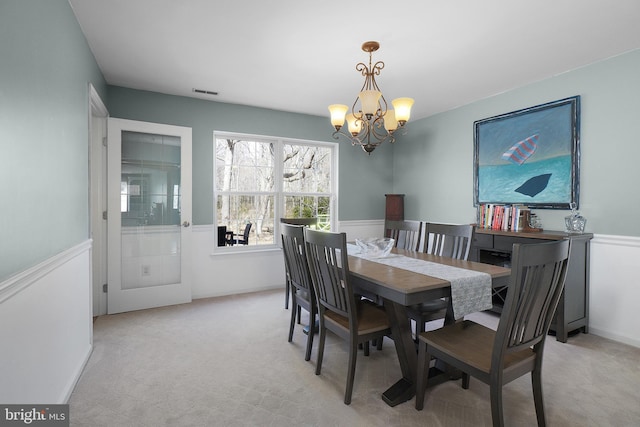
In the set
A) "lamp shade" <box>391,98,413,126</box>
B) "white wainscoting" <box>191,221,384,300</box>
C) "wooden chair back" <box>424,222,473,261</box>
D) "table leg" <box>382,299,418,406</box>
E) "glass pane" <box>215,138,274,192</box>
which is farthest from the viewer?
"glass pane" <box>215,138,274,192</box>

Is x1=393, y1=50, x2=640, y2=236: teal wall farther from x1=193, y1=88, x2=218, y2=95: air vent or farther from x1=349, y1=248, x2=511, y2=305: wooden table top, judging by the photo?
x1=193, y1=88, x2=218, y2=95: air vent

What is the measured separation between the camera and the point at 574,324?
2922mm

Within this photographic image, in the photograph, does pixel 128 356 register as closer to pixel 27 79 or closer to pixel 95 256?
pixel 95 256

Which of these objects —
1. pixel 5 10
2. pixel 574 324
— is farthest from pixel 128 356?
pixel 574 324

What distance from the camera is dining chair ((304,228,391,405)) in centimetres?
191

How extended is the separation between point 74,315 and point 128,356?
0.57 m

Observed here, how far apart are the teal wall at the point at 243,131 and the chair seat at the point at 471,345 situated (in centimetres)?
312

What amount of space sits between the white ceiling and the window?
915 millimetres

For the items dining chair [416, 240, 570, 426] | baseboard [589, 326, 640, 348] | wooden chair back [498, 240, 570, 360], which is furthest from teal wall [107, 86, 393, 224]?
wooden chair back [498, 240, 570, 360]

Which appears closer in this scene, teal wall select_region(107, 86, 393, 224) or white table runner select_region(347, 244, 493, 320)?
white table runner select_region(347, 244, 493, 320)

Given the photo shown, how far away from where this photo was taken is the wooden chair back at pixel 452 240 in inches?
103

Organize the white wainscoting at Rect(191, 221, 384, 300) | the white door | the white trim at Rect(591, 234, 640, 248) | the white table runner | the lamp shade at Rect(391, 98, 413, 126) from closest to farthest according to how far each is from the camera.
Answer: the white table runner < the lamp shade at Rect(391, 98, 413, 126) < the white trim at Rect(591, 234, 640, 248) < the white door < the white wainscoting at Rect(191, 221, 384, 300)

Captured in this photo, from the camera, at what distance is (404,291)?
65.8 inches

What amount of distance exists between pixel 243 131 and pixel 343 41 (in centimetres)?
207
